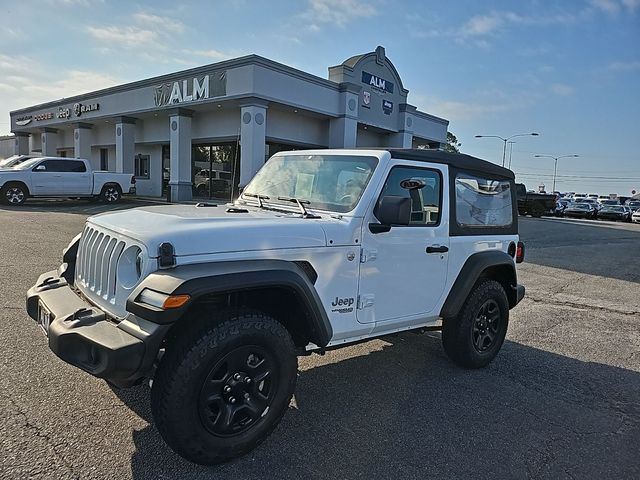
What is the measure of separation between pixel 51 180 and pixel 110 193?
246 centimetres

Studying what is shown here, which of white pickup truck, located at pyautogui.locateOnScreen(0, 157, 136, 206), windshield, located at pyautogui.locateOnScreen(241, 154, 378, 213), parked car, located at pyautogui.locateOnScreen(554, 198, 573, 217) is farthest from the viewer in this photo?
parked car, located at pyautogui.locateOnScreen(554, 198, 573, 217)

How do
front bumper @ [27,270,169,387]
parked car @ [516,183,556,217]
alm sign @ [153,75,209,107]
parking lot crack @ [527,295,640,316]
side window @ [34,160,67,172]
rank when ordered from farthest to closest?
parked car @ [516,183,556,217] → alm sign @ [153,75,209,107] → side window @ [34,160,67,172] → parking lot crack @ [527,295,640,316] → front bumper @ [27,270,169,387]

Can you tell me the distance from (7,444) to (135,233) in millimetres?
1446

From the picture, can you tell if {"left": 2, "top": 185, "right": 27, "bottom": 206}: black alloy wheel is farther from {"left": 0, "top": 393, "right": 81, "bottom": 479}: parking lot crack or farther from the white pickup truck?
{"left": 0, "top": 393, "right": 81, "bottom": 479}: parking lot crack

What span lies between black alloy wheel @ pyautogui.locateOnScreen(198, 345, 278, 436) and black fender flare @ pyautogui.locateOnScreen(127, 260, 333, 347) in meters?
0.38

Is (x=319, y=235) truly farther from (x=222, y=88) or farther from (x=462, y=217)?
(x=222, y=88)

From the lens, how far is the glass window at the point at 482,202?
432 cm

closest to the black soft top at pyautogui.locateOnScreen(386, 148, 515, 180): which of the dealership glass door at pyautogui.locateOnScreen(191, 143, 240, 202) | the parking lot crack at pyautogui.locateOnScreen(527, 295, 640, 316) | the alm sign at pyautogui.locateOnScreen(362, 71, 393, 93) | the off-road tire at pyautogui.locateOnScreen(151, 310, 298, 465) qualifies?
the off-road tire at pyautogui.locateOnScreen(151, 310, 298, 465)

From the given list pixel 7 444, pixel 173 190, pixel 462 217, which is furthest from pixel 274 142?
pixel 7 444

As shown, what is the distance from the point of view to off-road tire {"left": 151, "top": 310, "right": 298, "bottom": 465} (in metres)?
2.57

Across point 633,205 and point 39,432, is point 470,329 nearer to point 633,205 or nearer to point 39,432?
point 39,432

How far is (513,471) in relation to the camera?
290 centimetres

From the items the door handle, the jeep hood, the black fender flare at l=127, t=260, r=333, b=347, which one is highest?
the jeep hood

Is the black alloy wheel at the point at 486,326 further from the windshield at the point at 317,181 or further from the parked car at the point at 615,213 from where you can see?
the parked car at the point at 615,213
